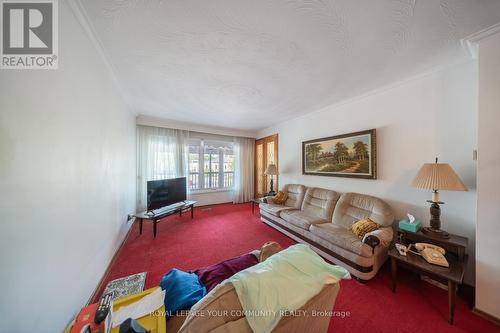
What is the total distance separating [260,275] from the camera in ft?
2.30

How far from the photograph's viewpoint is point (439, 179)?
1.60m

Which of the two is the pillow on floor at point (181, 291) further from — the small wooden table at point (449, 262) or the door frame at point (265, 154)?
the door frame at point (265, 154)

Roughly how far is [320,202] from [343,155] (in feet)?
3.15

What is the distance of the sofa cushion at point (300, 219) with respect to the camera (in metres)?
2.50

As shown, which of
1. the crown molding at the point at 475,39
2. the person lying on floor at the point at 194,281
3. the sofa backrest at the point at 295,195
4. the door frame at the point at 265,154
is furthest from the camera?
the door frame at the point at 265,154

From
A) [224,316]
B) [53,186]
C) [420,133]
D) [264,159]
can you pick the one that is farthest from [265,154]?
[224,316]

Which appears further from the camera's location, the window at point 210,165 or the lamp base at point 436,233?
the window at point 210,165

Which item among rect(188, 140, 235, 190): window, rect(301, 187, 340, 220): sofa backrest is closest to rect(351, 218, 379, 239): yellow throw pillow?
rect(301, 187, 340, 220): sofa backrest

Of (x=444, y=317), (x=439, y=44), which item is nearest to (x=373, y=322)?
(x=444, y=317)

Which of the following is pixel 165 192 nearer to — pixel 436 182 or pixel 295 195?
pixel 295 195

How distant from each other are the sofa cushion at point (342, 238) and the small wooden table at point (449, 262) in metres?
0.25

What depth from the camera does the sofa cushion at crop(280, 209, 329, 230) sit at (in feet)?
8.21

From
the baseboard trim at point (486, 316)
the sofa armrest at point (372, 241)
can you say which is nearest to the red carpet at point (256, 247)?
the baseboard trim at point (486, 316)

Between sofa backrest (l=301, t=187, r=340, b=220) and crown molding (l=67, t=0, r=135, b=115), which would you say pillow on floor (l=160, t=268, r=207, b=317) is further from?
sofa backrest (l=301, t=187, r=340, b=220)
